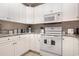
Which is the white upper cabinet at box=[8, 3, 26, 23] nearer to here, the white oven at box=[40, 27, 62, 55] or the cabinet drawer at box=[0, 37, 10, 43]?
the cabinet drawer at box=[0, 37, 10, 43]

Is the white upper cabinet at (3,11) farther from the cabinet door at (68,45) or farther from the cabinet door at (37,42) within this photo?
the cabinet door at (68,45)

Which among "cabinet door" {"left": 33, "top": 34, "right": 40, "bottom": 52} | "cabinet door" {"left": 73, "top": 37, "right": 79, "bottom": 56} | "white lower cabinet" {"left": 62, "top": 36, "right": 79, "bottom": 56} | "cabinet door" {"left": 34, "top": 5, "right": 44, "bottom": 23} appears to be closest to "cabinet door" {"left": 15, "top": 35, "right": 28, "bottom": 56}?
"cabinet door" {"left": 33, "top": 34, "right": 40, "bottom": 52}

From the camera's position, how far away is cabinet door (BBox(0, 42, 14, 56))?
0.91 m

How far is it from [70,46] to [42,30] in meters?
0.47

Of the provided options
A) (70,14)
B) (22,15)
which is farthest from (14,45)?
(70,14)

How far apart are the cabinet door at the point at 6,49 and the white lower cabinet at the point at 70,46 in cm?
75

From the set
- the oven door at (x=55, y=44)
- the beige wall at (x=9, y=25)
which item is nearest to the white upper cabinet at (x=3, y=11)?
the beige wall at (x=9, y=25)

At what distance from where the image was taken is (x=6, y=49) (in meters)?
0.97

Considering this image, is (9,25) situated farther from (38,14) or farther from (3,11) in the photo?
(38,14)

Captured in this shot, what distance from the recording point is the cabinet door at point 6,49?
910 mm

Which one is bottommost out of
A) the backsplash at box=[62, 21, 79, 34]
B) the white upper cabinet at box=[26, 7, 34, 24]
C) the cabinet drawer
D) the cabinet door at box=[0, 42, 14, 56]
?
the cabinet door at box=[0, 42, 14, 56]

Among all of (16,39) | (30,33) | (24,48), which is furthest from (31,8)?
(24,48)

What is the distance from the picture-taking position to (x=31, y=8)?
0.99 meters

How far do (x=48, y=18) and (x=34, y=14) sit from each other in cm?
21
